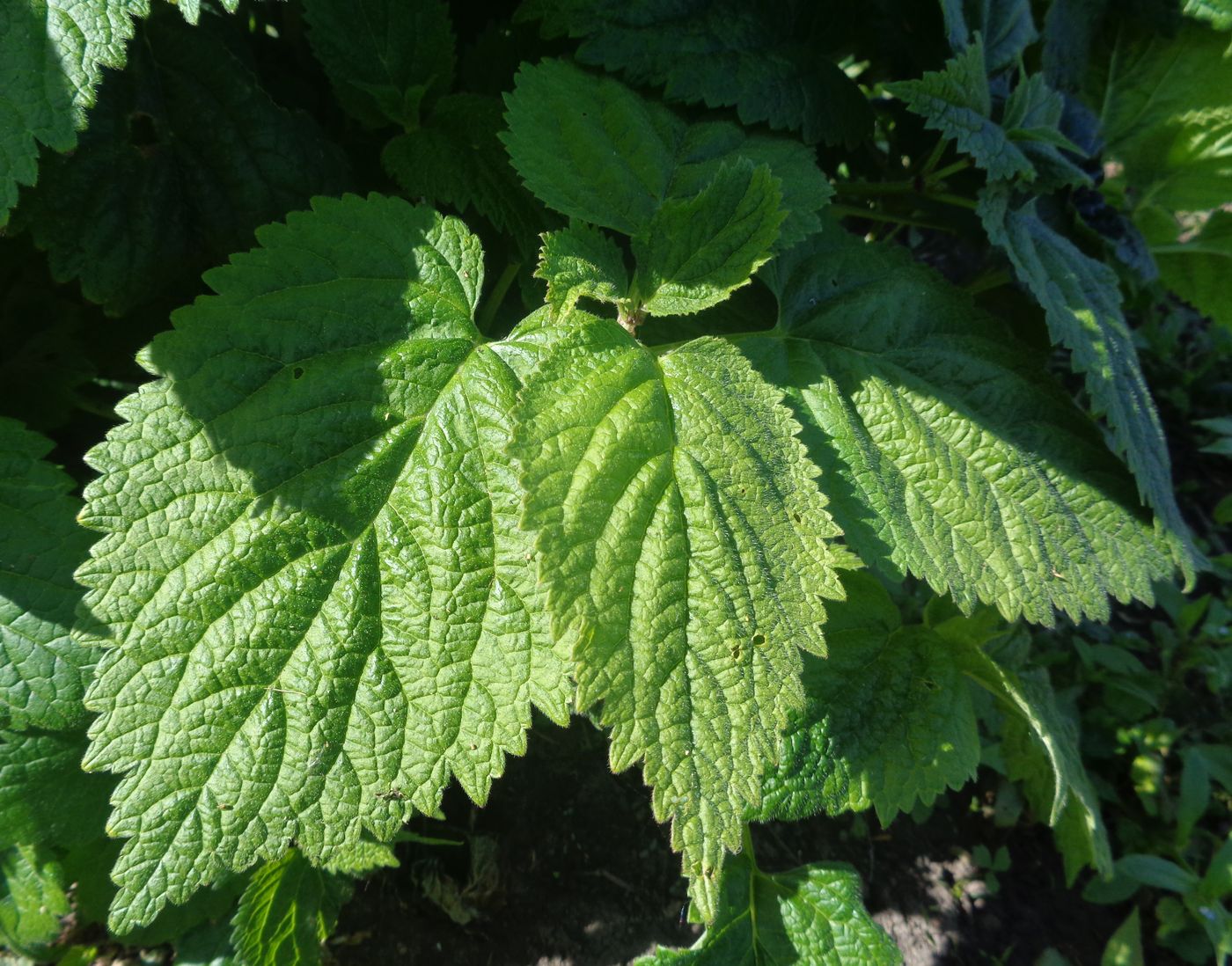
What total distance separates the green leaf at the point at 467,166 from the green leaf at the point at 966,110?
63 cm

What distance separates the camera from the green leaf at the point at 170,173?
4.68 feet

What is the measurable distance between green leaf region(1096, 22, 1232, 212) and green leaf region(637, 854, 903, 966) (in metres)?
1.75

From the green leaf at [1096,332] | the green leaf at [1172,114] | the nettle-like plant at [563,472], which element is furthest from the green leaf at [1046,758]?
the green leaf at [1172,114]

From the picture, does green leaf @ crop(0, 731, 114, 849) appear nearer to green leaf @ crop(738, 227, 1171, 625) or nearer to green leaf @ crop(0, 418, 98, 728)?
green leaf @ crop(0, 418, 98, 728)

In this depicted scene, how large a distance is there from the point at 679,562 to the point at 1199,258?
2061mm

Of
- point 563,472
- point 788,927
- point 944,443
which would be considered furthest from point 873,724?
point 563,472

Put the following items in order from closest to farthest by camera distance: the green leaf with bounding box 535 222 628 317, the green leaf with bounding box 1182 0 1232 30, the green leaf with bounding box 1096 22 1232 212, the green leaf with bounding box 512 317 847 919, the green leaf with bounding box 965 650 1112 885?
1. the green leaf with bounding box 512 317 847 919
2. the green leaf with bounding box 535 222 628 317
3. the green leaf with bounding box 965 650 1112 885
4. the green leaf with bounding box 1182 0 1232 30
5. the green leaf with bounding box 1096 22 1232 212

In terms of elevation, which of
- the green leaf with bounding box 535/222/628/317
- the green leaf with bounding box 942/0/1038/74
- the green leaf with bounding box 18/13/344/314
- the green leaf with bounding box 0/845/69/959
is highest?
the green leaf with bounding box 942/0/1038/74

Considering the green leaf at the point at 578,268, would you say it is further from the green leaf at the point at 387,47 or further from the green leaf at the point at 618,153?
the green leaf at the point at 387,47

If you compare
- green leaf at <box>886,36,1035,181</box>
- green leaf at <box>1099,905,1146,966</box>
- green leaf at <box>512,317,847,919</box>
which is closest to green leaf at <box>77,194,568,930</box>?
green leaf at <box>512,317,847,919</box>

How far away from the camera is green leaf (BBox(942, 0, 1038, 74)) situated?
1.74 metres

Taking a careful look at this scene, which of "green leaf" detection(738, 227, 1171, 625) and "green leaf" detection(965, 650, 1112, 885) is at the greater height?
"green leaf" detection(738, 227, 1171, 625)

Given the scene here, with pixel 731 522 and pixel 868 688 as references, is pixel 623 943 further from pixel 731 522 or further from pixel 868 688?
pixel 731 522

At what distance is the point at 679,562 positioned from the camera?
1121 millimetres
